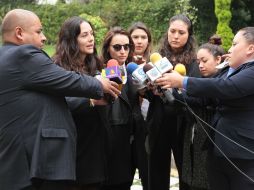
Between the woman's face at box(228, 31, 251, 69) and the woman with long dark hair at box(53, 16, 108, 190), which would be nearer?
the woman's face at box(228, 31, 251, 69)

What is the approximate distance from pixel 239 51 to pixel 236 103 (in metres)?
0.36

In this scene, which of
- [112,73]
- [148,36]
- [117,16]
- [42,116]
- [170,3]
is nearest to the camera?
[42,116]

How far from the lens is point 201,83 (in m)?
3.18

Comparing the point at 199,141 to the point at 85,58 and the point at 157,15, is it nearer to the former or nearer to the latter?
the point at 85,58

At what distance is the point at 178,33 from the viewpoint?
411 cm

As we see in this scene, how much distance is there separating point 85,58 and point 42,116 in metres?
1.00

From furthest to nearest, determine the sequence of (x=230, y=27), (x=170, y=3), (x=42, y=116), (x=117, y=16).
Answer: (x=117, y=16), (x=170, y=3), (x=230, y=27), (x=42, y=116)

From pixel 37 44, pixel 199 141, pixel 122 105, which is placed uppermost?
pixel 37 44

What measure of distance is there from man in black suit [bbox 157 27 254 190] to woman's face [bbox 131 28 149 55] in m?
1.55

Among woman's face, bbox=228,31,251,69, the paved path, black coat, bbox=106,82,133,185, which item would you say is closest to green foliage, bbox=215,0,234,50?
the paved path

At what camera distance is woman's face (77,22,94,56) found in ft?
11.7

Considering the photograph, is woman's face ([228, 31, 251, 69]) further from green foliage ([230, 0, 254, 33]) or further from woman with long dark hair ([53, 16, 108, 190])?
green foliage ([230, 0, 254, 33])

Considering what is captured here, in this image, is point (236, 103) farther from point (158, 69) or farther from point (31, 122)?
point (31, 122)

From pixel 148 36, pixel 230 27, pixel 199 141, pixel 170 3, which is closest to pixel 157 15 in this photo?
pixel 170 3
